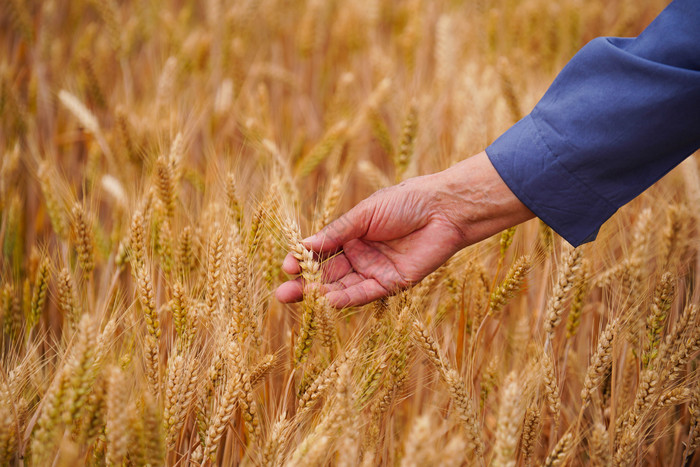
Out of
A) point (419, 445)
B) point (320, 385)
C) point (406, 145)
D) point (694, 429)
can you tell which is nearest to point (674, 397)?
point (694, 429)

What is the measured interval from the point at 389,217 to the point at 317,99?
1.89 meters

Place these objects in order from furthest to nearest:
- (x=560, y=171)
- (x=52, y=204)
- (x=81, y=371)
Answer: (x=52, y=204) < (x=560, y=171) < (x=81, y=371)

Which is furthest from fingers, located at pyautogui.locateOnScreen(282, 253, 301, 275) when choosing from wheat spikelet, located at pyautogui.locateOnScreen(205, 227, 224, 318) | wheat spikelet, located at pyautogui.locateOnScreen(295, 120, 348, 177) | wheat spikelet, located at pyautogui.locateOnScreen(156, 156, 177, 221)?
wheat spikelet, located at pyautogui.locateOnScreen(295, 120, 348, 177)

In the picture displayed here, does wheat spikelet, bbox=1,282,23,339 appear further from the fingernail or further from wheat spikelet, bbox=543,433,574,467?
wheat spikelet, bbox=543,433,574,467

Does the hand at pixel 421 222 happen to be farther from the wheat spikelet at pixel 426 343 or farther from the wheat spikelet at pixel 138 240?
the wheat spikelet at pixel 138 240

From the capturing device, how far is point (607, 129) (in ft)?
3.59

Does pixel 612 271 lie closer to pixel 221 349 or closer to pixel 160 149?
pixel 221 349

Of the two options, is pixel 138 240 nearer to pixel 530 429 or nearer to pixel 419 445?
pixel 419 445

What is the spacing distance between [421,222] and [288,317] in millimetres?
482

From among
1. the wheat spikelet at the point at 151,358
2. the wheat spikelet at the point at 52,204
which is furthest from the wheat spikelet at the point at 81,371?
the wheat spikelet at the point at 52,204

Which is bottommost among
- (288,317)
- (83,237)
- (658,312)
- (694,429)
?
(694,429)

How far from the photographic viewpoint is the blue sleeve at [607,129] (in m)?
1.03

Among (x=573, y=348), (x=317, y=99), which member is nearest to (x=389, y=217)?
(x=573, y=348)

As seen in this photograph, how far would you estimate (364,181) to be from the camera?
2283mm
